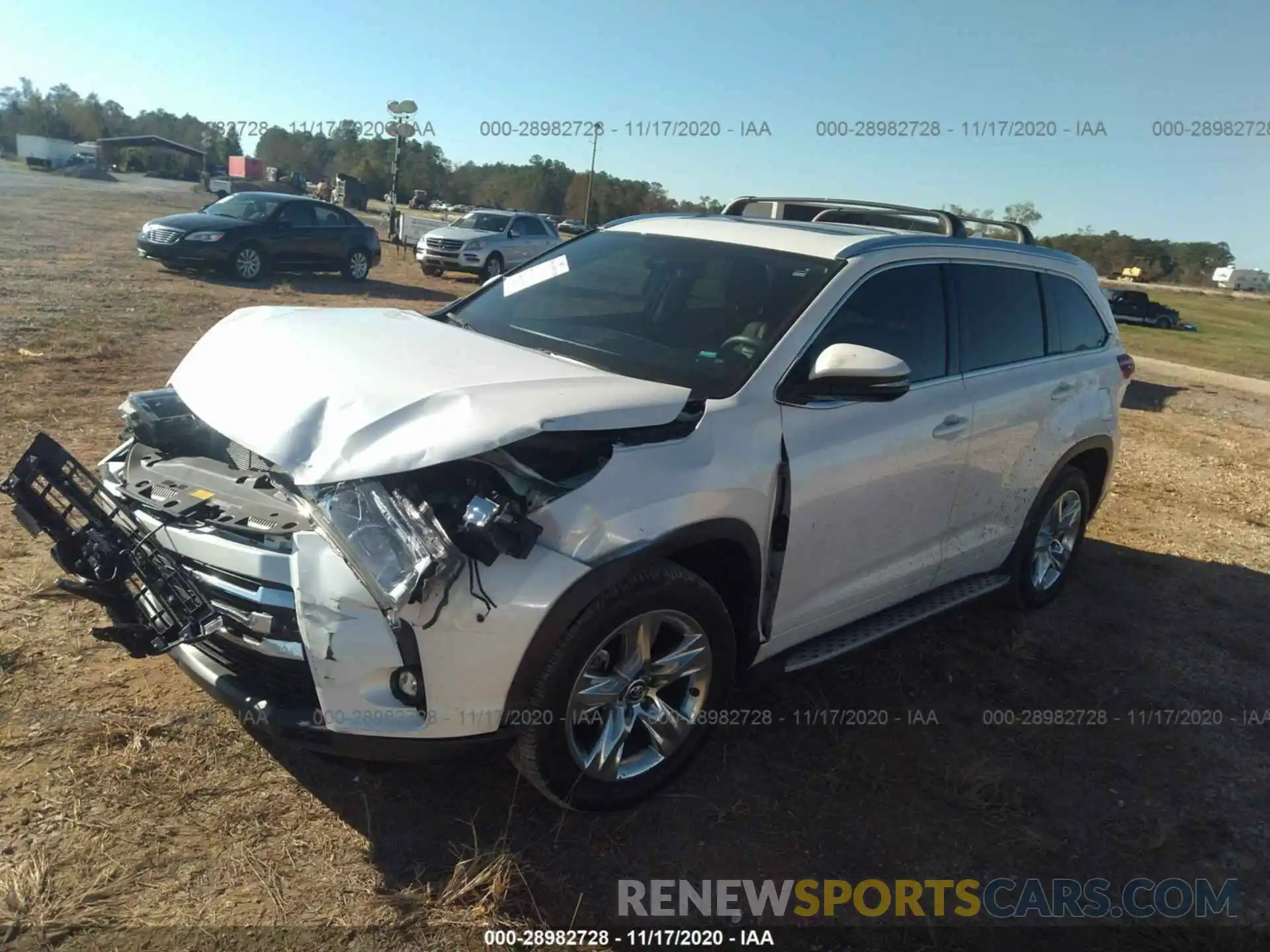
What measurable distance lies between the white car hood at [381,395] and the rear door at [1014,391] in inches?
70.3

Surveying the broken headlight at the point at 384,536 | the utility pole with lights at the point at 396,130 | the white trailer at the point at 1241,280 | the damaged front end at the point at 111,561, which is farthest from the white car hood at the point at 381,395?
the white trailer at the point at 1241,280

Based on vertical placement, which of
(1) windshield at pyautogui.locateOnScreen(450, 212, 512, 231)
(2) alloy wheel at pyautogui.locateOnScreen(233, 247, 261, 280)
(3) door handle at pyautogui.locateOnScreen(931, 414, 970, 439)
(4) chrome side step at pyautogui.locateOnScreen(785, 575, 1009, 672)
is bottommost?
(4) chrome side step at pyautogui.locateOnScreen(785, 575, 1009, 672)

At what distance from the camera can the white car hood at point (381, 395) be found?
8.32 ft

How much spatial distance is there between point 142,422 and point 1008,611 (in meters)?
4.42

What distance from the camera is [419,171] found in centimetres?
6888

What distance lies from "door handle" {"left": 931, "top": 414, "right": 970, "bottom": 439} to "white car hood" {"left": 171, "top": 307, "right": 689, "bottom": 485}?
1.34 m

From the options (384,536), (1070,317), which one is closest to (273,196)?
(1070,317)

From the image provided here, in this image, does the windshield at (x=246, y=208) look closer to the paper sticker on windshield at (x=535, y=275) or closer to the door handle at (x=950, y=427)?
the paper sticker on windshield at (x=535, y=275)

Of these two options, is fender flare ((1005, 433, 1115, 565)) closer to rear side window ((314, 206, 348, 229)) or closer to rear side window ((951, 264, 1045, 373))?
rear side window ((951, 264, 1045, 373))

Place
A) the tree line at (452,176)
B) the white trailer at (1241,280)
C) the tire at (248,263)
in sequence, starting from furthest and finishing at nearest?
the white trailer at (1241,280)
the tree line at (452,176)
the tire at (248,263)

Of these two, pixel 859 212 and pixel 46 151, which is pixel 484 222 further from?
pixel 46 151

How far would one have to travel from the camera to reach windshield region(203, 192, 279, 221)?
640 inches

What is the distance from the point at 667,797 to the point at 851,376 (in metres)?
1.61

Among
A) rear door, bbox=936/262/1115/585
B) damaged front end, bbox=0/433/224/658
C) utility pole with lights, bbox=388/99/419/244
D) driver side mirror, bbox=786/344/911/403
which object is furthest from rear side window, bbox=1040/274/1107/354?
utility pole with lights, bbox=388/99/419/244
